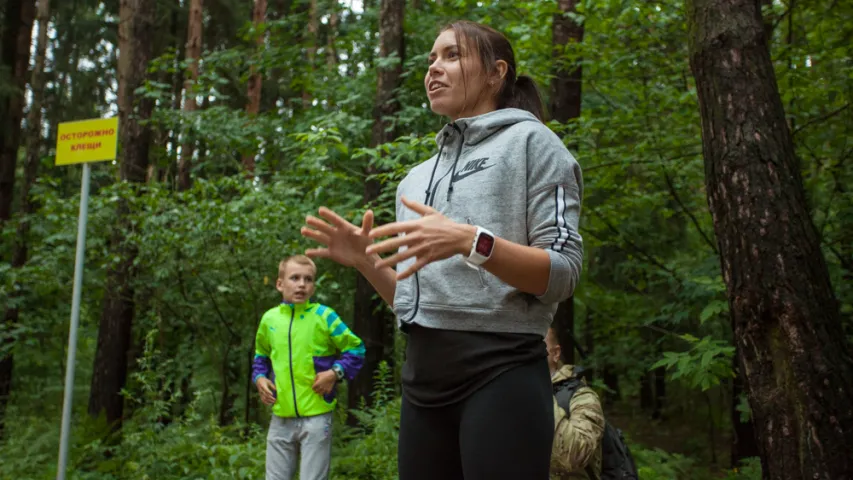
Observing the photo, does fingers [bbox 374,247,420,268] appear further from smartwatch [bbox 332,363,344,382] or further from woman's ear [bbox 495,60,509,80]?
smartwatch [bbox 332,363,344,382]

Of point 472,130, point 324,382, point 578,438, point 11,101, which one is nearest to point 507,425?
point 472,130

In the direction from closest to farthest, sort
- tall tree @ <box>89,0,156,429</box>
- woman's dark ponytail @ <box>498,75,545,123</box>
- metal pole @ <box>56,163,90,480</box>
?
woman's dark ponytail @ <box>498,75,545,123</box> < metal pole @ <box>56,163,90,480</box> < tall tree @ <box>89,0,156,429</box>

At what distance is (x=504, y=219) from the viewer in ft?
5.37

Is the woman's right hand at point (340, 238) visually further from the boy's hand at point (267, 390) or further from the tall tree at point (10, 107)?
the tall tree at point (10, 107)

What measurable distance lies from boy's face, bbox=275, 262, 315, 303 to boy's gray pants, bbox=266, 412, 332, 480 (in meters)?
0.82

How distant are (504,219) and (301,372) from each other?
3.47m

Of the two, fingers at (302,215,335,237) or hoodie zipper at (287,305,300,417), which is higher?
fingers at (302,215,335,237)

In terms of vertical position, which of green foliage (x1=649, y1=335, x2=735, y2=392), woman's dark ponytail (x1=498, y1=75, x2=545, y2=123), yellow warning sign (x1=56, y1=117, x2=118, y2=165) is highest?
yellow warning sign (x1=56, y1=117, x2=118, y2=165)

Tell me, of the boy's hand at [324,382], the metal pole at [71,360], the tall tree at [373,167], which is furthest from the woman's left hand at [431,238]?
the tall tree at [373,167]

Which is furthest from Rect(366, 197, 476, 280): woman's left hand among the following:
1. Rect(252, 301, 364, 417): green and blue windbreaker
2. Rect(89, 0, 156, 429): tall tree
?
Rect(89, 0, 156, 429): tall tree

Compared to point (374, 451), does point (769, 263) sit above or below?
above

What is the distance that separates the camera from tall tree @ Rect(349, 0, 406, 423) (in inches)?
350

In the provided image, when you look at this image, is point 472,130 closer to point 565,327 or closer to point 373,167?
point 565,327

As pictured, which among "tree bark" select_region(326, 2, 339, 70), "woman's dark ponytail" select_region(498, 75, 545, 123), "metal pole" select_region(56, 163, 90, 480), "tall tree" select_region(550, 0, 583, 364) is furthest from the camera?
"tree bark" select_region(326, 2, 339, 70)
